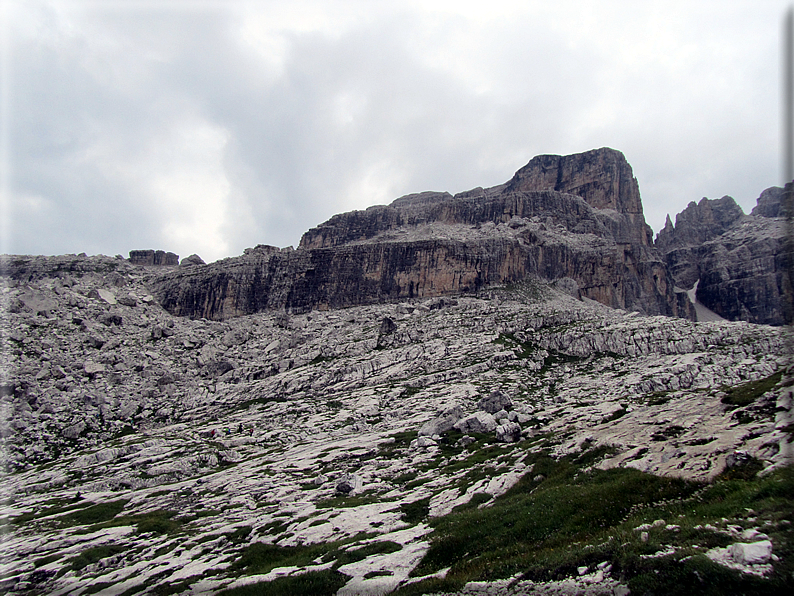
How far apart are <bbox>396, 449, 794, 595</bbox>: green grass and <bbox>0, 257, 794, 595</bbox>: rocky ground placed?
Result: 1.65 ft

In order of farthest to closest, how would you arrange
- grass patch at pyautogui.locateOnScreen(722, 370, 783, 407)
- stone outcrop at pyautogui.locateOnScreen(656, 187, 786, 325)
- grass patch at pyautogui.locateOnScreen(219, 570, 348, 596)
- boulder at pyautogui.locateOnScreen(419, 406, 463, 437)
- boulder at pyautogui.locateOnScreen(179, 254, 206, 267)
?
boulder at pyautogui.locateOnScreen(179, 254, 206, 267) → stone outcrop at pyautogui.locateOnScreen(656, 187, 786, 325) → boulder at pyautogui.locateOnScreen(419, 406, 463, 437) → grass patch at pyautogui.locateOnScreen(722, 370, 783, 407) → grass patch at pyautogui.locateOnScreen(219, 570, 348, 596)

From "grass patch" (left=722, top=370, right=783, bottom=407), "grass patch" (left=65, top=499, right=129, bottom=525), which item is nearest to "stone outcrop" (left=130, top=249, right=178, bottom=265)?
"grass patch" (left=65, top=499, right=129, bottom=525)

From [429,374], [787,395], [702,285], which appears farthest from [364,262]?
[702,285]

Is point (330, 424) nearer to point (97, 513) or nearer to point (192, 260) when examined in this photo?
point (97, 513)

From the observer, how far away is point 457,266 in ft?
443

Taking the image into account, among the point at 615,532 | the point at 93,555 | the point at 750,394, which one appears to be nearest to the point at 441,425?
the point at 750,394

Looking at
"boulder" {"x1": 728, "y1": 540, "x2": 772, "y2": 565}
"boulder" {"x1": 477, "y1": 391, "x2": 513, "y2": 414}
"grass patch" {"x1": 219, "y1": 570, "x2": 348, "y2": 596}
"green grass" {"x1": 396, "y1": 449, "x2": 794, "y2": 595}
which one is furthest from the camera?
"boulder" {"x1": 477, "y1": 391, "x2": 513, "y2": 414}

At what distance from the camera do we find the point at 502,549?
17.4 m

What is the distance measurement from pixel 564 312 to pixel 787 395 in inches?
3045

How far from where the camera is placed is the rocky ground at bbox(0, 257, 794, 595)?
22.0 meters

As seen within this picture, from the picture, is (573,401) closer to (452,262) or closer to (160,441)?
(160,441)

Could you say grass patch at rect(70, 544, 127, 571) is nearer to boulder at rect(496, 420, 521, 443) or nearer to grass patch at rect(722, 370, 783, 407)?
boulder at rect(496, 420, 521, 443)

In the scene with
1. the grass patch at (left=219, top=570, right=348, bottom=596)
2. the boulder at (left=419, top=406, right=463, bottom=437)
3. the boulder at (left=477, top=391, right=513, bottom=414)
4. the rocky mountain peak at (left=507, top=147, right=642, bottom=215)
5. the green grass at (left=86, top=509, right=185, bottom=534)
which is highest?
the rocky mountain peak at (left=507, top=147, right=642, bottom=215)

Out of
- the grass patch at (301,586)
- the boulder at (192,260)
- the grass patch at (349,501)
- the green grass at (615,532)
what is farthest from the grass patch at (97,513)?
the boulder at (192,260)
